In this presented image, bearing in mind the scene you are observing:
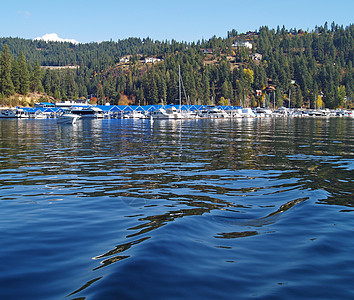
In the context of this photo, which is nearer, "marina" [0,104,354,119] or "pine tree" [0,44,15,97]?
"marina" [0,104,354,119]

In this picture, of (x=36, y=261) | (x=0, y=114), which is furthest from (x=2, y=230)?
(x=0, y=114)

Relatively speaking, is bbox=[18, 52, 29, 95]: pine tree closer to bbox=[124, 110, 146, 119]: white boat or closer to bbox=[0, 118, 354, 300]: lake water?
bbox=[124, 110, 146, 119]: white boat

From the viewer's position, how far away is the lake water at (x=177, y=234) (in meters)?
5.69

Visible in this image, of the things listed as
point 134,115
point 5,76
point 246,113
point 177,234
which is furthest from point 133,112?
point 177,234

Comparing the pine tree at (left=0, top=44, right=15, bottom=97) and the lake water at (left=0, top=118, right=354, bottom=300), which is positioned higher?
the pine tree at (left=0, top=44, right=15, bottom=97)

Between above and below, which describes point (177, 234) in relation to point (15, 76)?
below

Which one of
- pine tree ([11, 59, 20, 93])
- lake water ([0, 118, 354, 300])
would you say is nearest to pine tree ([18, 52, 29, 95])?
pine tree ([11, 59, 20, 93])

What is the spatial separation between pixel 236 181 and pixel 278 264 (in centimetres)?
863

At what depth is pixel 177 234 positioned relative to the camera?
8.19m

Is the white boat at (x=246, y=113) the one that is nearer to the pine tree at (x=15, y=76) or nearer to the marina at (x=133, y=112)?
the marina at (x=133, y=112)

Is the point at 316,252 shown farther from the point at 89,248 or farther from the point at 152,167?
the point at 152,167

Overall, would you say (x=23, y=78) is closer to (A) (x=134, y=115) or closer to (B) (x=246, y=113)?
(A) (x=134, y=115)

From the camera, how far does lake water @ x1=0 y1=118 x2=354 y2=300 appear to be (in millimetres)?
5694

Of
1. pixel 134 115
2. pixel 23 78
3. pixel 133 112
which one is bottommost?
pixel 134 115
